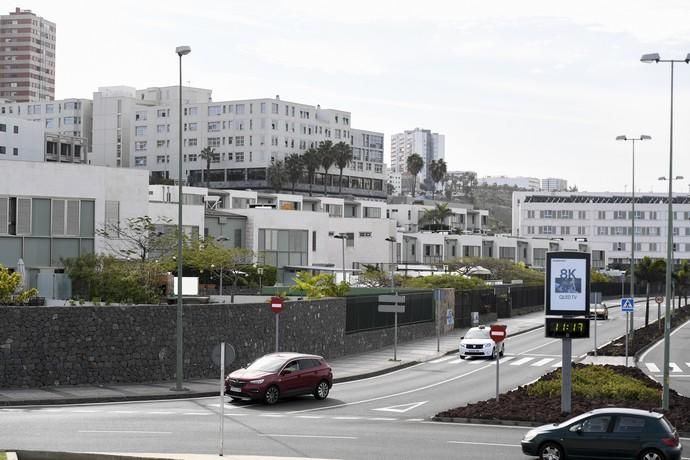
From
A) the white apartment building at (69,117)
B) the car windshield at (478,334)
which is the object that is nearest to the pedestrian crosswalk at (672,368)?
the car windshield at (478,334)

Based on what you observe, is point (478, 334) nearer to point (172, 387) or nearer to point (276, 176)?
point (172, 387)

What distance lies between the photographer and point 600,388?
33.0 m

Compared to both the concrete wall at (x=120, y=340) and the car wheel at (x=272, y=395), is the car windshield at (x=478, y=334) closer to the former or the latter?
the concrete wall at (x=120, y=340)

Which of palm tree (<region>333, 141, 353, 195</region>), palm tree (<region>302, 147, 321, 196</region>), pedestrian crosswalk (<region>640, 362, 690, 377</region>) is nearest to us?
pedestrian crosswalk (<region>640, 362, 690, 377</region>)

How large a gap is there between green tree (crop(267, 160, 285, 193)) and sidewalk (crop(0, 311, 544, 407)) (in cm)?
9053

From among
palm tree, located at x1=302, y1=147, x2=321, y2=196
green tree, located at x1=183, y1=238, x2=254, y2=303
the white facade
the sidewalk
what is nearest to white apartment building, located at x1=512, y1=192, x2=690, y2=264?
palm tree, located at x1=302, y1=147, x2=321, y2=196

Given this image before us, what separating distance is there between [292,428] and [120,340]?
420 inches

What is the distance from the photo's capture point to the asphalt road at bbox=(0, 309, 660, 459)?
22.8 meters

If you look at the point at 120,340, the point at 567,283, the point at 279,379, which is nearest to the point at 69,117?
the point at 120,340

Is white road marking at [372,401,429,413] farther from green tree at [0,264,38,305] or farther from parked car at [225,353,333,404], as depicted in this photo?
green tree at [0,264,38,305]

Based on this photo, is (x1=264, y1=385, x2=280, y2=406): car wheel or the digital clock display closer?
the digital clock display

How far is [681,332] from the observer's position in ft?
250

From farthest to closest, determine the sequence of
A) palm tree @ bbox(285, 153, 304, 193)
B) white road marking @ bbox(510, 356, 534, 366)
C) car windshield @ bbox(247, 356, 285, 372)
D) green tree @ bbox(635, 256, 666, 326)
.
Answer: palm tree @ bbox(285, 153, 304, 193) < green tree @ bbox(635, 256, 666, 326) < white road marking @ bbox(510, 356, 534, 366) < car windshield @ bbox(247, 356, 285, 372)

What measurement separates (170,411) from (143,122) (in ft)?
402
